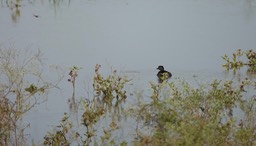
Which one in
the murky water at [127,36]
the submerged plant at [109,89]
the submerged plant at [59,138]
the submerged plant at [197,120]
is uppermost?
the murky water at [127,36]

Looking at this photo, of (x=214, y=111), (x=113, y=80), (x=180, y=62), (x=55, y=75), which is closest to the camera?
(x=214, y=111)

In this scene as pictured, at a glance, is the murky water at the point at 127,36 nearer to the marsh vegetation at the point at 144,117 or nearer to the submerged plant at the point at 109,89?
the submerged plant at the point at 109,89

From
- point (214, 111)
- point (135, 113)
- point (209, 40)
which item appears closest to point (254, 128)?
point (214, 111)

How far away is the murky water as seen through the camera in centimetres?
1027

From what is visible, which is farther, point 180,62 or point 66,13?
point 66,13

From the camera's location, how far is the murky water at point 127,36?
10.3m

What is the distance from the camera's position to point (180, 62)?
11367mm

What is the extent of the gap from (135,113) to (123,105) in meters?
0.78

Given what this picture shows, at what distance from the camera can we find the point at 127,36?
1370 centimetres

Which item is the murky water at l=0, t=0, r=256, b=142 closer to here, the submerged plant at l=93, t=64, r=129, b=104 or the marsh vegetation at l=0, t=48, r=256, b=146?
the submerged plant at l=93, t=64, r=129, b=104

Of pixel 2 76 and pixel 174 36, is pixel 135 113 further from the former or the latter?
pixel 174 36

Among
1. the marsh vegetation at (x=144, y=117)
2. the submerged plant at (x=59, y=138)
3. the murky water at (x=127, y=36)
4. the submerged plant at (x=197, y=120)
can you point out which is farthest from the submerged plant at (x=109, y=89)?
the submerged plant at (x=59, y=138)

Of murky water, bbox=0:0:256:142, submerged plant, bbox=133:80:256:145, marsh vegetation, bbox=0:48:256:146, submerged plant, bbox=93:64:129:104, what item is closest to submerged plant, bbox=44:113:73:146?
marsh vegetation, bbox=0:48:256:146

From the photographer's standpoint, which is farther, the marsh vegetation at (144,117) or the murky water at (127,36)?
the murky water at (127,36)
